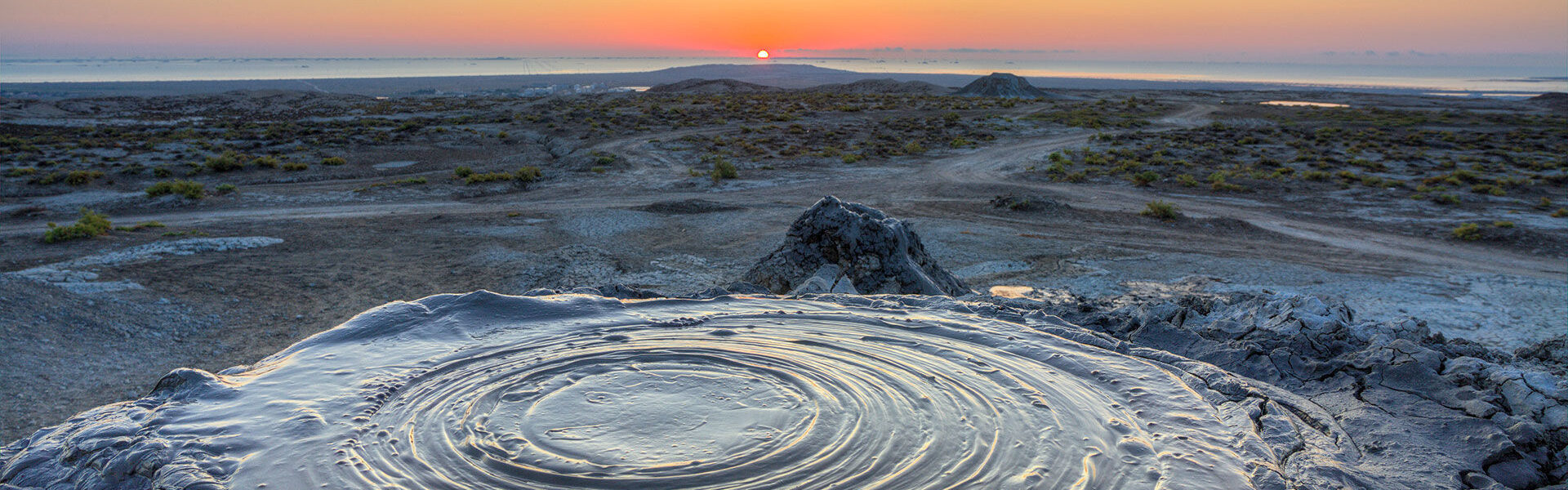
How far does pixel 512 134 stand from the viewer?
3200cm

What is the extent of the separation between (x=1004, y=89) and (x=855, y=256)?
59.5m

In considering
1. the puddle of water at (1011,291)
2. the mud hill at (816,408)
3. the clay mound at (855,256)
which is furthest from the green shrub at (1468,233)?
the clay mound at (855,256)

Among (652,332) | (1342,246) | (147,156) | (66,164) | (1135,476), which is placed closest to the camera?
(1135,476)

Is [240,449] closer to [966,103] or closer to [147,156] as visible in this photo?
[147,156]

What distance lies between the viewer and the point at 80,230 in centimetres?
1289

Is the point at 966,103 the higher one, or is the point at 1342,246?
the point at 966,103

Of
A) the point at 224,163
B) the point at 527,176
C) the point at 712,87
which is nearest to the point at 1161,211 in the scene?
the point at 527,176

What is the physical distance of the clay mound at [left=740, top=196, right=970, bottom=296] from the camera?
8.02 metres

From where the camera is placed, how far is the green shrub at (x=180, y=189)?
1775cm

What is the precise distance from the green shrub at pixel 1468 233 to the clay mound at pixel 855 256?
38.0 feet

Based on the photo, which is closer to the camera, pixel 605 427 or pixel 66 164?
pixel 605 427

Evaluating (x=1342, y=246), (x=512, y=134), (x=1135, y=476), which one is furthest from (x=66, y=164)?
(x=1342, y=246)

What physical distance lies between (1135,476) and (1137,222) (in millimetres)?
13095

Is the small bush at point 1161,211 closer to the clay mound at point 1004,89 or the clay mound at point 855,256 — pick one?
the clay mound at point 855,256
